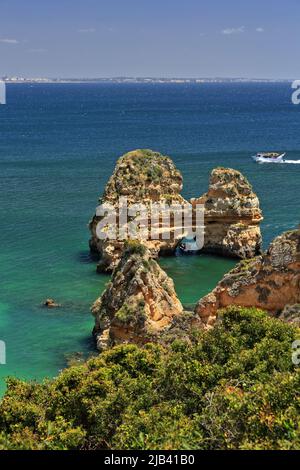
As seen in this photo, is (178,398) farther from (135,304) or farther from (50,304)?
(50,304)

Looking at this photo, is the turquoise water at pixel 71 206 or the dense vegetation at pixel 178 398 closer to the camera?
the dense vegetation at pixel 178 398

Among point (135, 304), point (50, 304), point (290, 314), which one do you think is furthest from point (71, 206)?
point (290, 314)

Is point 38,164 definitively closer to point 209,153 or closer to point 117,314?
point 209,153

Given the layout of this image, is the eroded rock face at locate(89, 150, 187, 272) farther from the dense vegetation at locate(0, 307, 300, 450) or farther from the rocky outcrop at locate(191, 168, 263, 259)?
the dense vegetation at locate(0, 307, 300, 450)

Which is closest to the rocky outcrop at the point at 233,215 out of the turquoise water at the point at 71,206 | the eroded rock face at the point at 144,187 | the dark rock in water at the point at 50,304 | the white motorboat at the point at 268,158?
the turquoise water at the point at 71,206

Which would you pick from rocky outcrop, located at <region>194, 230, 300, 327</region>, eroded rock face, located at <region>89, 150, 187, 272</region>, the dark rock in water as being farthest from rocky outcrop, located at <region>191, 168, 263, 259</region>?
rocky outcrop, located at <region>194, 230, 300, 327</region>

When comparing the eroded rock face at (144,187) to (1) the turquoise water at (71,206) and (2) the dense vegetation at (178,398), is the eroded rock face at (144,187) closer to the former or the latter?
(1) the turquoise water at (71,206)
